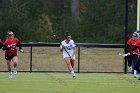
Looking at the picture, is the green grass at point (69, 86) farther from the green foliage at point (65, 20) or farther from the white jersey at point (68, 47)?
the green foliage at point (65, 20)

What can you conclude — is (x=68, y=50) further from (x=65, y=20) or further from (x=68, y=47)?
(x=65, y=20)

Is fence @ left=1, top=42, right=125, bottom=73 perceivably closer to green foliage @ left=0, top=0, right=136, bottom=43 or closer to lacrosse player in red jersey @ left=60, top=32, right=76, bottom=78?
green foliage @ left=0, top=0, right=136, bottom=43

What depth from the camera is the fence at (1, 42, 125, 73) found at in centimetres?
3453

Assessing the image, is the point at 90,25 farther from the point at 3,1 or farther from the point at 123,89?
the point at 123,89

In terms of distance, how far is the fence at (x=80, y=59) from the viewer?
34531 millimetres

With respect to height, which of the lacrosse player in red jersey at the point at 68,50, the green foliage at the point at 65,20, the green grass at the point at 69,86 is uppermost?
the green foliage at the point at 65,20

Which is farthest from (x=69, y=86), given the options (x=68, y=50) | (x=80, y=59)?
(x=80, y=59)

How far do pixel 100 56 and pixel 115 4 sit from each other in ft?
38.2

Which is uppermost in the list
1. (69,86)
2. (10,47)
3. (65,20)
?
(65,20)

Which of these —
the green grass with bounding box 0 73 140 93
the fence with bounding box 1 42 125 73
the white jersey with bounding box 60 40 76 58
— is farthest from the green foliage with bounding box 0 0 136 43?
the green grass with bounding box 0 73 140 93

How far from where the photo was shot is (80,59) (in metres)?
35.7

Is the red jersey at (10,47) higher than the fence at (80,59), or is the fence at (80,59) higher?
the red jersey at (10,47)

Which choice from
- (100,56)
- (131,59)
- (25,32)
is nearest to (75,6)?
(25,32)

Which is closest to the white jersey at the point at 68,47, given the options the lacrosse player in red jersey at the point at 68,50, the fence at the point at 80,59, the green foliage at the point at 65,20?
the lacrosse player in red jersey at the point at 68,50
